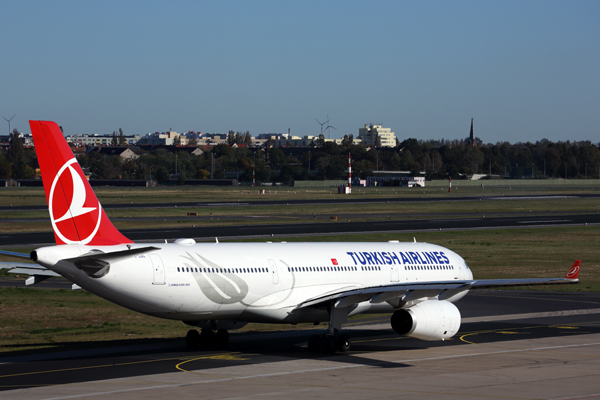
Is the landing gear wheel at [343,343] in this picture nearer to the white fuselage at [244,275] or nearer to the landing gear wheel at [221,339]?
the white fuselage at [244,275]

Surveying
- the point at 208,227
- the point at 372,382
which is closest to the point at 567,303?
the point at 372,382

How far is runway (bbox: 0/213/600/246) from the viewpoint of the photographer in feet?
248

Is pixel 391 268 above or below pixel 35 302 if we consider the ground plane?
above

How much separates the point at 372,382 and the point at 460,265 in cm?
1319

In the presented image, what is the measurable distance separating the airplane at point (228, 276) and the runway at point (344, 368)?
4.51 feet

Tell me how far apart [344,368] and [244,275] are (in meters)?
4.85

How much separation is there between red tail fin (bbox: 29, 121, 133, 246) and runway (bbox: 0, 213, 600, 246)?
44978mm

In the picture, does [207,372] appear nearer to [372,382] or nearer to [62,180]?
[372,382]

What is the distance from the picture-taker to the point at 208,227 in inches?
3501

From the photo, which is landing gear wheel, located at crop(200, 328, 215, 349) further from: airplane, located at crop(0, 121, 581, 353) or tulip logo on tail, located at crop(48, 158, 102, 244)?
tulip logo on tail, located at crop(48, 158, 102, 244)

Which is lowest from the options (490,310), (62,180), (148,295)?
(490,310)

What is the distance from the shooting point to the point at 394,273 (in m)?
33.0

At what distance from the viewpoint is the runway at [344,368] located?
22750 millimetres

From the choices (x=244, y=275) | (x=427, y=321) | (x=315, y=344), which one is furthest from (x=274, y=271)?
(x=427, y=321)
